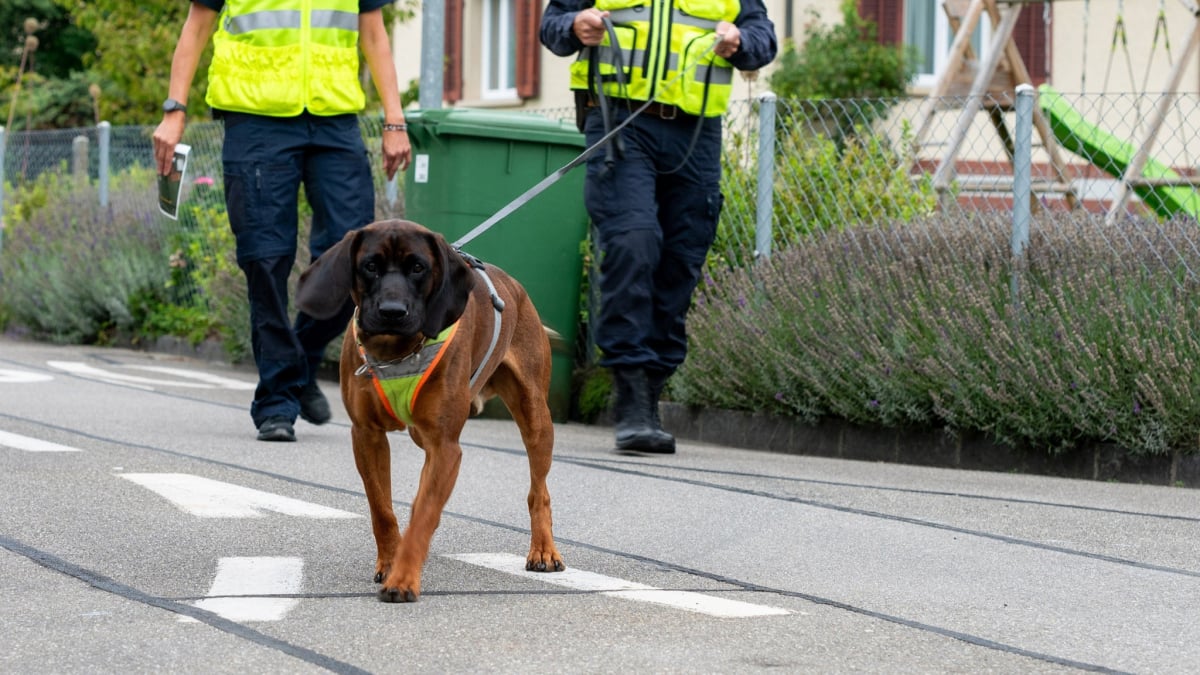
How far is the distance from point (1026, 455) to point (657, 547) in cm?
269

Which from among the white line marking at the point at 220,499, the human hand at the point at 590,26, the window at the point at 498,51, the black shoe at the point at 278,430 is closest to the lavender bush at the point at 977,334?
the human hand at the point at 590,26

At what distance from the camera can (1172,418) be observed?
6.71 m

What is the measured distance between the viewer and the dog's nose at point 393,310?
13.2 feet

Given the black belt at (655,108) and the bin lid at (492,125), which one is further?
the bin lid at (492,125)

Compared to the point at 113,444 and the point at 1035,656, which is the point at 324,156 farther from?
the point at 1035,656

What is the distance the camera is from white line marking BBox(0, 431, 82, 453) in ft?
22.0

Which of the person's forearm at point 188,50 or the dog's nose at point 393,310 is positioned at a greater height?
the person's forearm at point 188,50

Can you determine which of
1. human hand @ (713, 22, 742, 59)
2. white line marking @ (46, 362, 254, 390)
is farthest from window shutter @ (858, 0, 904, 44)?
human hand @ (713, 22, 742, 59)

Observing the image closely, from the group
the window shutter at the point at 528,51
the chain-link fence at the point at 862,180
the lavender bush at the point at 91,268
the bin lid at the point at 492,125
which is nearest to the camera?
the chain-link fence at the point at 862,180

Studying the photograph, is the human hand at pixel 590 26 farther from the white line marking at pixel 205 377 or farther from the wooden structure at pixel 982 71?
the white line marking at pixel 205 377

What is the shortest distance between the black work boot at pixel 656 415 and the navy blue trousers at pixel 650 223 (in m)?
0.03

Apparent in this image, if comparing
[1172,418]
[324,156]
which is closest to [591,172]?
[324,156]

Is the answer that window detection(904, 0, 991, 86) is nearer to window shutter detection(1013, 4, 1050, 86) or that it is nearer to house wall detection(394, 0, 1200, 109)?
house wall detection(394, 0, 1200, 109)

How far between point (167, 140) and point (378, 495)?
3.22 metres
